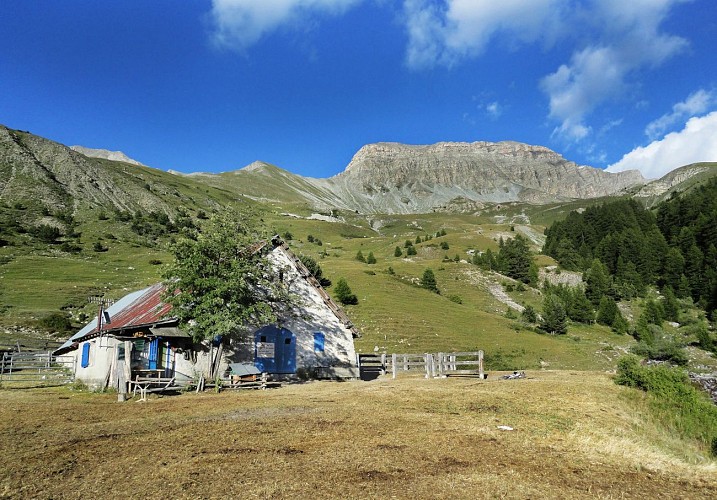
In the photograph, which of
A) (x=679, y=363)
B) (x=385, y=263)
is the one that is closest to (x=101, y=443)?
(x=679, y=363)

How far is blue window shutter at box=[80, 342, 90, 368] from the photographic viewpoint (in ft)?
94.5

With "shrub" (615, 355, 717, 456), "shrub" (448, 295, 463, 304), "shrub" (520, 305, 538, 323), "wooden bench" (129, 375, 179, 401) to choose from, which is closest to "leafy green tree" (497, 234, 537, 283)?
"shrub" (448, 295, 463, 304)

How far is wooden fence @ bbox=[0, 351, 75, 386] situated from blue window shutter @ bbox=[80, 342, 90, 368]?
1282mm

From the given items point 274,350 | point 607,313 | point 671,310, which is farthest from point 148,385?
point 671,310

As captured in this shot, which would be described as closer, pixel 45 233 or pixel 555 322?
pixel 555 322

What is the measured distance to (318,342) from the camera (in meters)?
29.1

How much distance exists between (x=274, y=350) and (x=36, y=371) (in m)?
19.1

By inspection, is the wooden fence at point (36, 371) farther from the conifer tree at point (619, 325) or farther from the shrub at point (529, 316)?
the conifer tree at point (619, 325)

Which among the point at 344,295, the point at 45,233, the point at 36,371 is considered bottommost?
the point at 36,371

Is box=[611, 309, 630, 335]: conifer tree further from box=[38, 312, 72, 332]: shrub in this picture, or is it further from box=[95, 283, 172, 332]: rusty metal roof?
box=[38, 312, 72, 332]: shrub

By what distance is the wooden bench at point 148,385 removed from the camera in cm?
1959

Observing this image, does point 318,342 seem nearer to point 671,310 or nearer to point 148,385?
point 148,385

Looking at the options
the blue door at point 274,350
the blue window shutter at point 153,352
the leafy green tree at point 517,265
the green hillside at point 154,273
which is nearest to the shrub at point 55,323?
the green hillside at point 154,273

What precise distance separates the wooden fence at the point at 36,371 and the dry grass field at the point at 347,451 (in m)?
12.6
